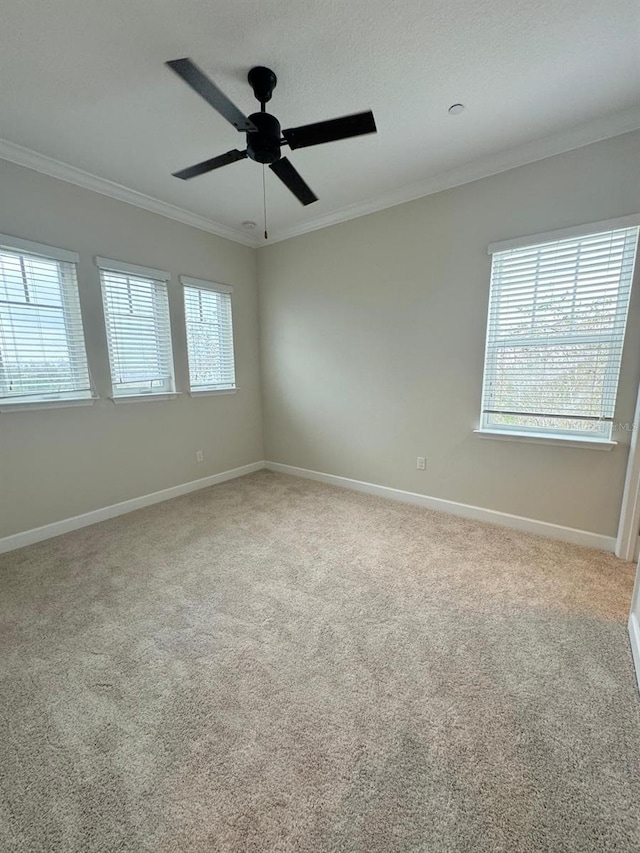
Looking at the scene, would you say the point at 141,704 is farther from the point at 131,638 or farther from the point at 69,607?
the point at 69,607

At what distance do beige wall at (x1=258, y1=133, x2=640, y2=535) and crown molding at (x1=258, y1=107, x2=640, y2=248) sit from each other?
0.06m

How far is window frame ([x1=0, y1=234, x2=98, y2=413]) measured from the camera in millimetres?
2529

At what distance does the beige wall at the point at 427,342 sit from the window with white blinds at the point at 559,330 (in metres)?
0.09

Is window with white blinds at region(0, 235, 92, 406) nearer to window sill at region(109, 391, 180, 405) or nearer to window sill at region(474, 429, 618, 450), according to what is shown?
window sill at region(109, 391, 180, 405)

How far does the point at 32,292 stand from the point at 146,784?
3.07 metres

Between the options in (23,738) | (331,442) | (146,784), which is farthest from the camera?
(331,442)

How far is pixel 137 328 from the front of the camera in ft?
10.5

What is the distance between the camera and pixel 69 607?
6.53 ft

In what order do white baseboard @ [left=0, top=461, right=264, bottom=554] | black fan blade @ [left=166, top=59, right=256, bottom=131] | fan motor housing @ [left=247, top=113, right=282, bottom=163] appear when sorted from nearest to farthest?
black fan blade @ [left=166, top=59, right=256, bottom=131] → fan motor housing @ [left=247, top=113, right=282, bottom=163] → white baseboard @ [left=0, top=461, right=264, bottom=554]

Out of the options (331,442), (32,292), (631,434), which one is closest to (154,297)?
(32,292)

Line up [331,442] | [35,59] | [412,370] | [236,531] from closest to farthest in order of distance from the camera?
[35,59], [236,531], [412,370], [331,442]

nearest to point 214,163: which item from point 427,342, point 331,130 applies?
point 331,130

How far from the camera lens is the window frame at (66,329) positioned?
2529mm

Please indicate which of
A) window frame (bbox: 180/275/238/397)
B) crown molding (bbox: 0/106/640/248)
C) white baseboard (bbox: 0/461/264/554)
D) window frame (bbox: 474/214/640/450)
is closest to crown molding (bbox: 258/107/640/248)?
crown molding (bbox: 0/106/640/248)
